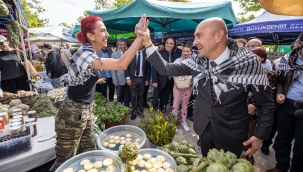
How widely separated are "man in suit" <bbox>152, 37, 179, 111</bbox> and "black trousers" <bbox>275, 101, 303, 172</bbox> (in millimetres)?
2797

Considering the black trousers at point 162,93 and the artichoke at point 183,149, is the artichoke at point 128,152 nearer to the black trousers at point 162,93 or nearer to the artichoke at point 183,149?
the artichoke at point 183,149

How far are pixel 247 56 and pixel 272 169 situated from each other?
7.37 feet

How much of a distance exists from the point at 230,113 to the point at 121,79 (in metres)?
3.87

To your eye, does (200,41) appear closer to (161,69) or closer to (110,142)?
(161,69)

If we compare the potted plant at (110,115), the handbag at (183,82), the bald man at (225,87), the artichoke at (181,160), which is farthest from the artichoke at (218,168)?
the handbag at (183,82)

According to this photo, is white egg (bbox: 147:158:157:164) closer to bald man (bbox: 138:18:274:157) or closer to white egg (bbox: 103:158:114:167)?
white egg (bbox: 103:158:114:167)

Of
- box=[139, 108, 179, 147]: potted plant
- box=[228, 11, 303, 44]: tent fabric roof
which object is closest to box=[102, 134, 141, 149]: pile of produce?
box=[139, 108, 179, 147]: potted plant

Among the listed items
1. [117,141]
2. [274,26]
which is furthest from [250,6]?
[117,141]

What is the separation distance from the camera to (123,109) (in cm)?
383

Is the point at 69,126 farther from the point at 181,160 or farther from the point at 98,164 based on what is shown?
the point at 181,160

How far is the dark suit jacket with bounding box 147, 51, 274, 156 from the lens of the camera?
60.7 inches

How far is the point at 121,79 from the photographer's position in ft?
16.5

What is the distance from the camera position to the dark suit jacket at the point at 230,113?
1543mm

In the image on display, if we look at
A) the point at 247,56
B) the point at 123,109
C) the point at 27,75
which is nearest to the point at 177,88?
the point at 123,109
